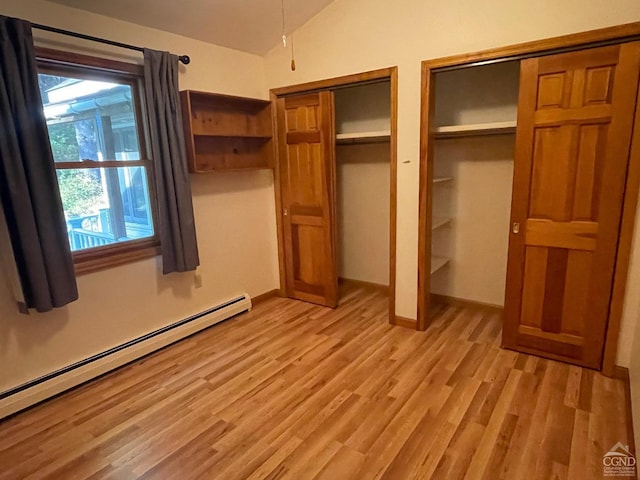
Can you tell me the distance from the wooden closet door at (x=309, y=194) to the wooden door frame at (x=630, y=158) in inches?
34.7

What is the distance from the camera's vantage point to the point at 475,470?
1.80 m

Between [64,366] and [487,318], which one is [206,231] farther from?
[487,318]

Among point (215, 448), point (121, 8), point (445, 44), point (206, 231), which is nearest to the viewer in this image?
point (215, 448)

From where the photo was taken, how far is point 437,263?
363 centimetres

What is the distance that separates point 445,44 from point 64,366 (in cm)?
349

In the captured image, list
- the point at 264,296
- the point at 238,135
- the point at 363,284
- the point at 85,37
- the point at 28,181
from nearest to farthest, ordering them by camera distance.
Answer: the point at 28,181, the point at 85,37, the point at 238,135, the point at 264,296, the point at 363,284

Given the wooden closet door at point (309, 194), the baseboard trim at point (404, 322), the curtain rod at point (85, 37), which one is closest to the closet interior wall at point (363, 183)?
the wooden closet door at point (309, 194)

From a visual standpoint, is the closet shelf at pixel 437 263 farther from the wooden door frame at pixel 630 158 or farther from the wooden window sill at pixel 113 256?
the wooden window sill at pixel 113 256

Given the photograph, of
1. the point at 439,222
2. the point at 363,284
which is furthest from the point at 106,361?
the point at 439,222

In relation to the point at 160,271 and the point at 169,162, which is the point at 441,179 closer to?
the point at 169,162

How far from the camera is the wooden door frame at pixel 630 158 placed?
7.26 ft

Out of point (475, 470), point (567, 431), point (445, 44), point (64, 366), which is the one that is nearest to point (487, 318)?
point (567, 431)

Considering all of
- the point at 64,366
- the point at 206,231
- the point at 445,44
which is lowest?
the point at 64,366

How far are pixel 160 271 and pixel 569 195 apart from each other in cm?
304
